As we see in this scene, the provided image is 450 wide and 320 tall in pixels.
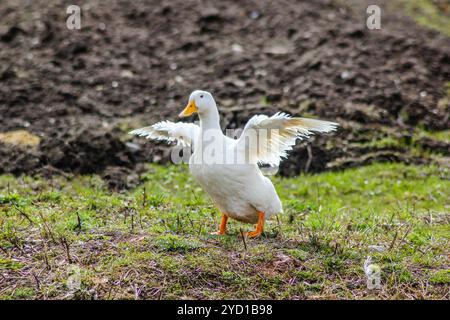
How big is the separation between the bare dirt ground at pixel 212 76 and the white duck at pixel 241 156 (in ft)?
10.1

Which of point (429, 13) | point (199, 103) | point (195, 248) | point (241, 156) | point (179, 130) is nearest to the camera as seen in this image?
point (195, 248)

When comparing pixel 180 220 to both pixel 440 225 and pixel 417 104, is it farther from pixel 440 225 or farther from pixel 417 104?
pixel 417 104

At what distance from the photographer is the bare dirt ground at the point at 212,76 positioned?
34.5 ft

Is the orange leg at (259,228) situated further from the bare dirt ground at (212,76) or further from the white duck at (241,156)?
the bare dirt ground at (212,76)

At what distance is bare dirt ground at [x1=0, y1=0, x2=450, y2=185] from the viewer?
34.5ft

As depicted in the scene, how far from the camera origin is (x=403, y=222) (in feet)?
25.9

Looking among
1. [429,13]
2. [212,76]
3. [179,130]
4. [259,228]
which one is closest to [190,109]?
[179,130]

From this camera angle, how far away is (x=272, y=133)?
6.88 meters

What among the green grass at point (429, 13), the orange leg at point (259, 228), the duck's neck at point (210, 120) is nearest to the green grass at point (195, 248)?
the orange leg at point (259, 228)

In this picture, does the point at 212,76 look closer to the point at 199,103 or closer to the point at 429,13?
the point at 199,103

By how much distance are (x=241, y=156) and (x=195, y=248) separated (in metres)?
1.04

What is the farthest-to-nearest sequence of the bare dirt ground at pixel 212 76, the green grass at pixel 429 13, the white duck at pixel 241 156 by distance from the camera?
1. the green grass at pixel 429 13
2. the bare dirt ground at pixel 212 76
3. the white duck at pixel 241 156
